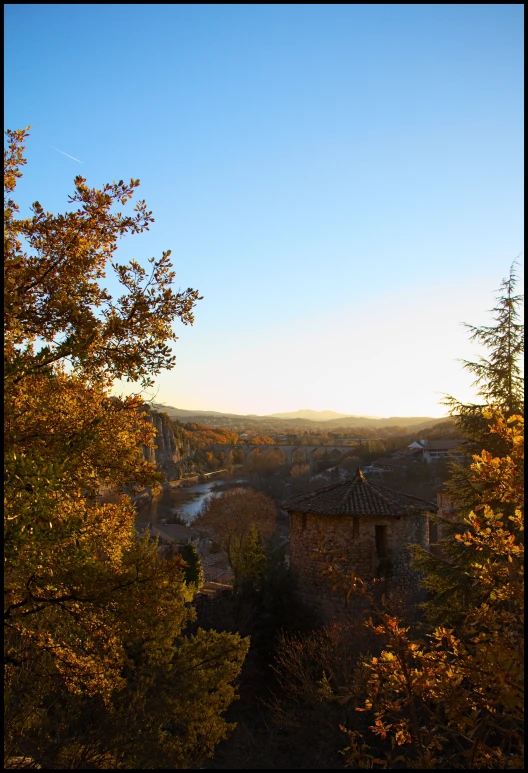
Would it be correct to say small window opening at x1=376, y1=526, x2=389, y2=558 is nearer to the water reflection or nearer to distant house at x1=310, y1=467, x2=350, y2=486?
the water reflection

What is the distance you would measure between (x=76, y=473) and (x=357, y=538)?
1021 centimetres

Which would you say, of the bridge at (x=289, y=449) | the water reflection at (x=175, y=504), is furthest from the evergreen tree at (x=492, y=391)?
the bridge at (x=289, y=449)

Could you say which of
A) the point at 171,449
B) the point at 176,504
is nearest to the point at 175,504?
the point at 176,504

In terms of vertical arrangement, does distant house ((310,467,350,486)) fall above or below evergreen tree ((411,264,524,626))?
below

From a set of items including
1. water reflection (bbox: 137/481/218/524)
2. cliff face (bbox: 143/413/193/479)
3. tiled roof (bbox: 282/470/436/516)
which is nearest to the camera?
tiled roof (bbox: 282/470/436/516)

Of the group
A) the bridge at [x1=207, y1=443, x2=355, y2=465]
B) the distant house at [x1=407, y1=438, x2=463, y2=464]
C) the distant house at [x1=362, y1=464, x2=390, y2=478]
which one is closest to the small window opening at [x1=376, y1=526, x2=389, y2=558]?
the distant house at [x1=362, y1=464, x2=390, y2=478]

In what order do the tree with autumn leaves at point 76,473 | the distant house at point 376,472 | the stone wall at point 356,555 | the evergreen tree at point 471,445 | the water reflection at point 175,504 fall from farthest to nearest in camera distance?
the distant house at point 376,472 < the water reflection at point 175,504 < the stone wall at point 356,555 < the evergreen tree at point 471,445 < the tree with autumn leaves at point 76,473

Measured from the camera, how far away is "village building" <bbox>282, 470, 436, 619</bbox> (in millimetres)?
13203

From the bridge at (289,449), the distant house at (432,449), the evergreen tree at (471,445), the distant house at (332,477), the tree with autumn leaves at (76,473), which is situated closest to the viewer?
the tree with autumn leaves at (76,473)

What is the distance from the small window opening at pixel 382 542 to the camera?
13.5 m

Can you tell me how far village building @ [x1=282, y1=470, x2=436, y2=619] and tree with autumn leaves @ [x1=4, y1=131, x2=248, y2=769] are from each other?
7705 millimetres

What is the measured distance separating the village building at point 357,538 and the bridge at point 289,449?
5086 centimetres

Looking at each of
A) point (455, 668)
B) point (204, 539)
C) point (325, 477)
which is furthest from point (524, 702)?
point (325, 477)

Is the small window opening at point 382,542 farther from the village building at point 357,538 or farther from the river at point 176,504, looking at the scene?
the river at point 176,504
